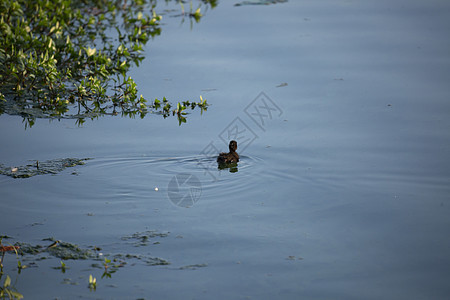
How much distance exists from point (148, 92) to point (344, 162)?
3.83 metres

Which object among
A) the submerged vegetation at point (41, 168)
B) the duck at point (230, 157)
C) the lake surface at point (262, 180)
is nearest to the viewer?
the lake surface at point (262, 180)

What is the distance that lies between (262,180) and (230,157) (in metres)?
0.65

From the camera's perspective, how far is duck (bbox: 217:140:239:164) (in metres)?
8.21

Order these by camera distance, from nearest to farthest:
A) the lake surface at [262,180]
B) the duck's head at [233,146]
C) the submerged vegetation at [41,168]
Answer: the lake surface at [262,180] < the submerged vegetation at [41,168] < the duck's head at [233,146]

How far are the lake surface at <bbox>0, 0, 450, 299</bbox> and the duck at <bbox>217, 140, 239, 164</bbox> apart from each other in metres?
0.14

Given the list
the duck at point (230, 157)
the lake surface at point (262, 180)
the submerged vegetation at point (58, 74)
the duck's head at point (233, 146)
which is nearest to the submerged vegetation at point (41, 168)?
the lake surface at point (262, 180)

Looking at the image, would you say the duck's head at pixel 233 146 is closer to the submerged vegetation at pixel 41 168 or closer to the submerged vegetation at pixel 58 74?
the submerged vegetation at pixel 58 74

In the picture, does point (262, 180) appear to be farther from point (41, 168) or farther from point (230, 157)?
point (41, 168)

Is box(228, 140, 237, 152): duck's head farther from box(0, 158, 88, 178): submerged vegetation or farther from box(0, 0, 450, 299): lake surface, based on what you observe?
box(0, 158, 88, 178): submerged vegetation

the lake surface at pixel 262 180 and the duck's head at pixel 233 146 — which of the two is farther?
A: the duck's head at pixel 233 146

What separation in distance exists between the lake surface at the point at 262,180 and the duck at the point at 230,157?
14 cm

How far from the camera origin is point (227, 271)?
226 inches

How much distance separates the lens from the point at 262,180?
7812mm

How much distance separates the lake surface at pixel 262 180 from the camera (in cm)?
567
